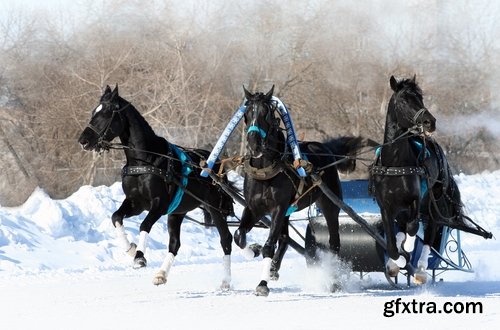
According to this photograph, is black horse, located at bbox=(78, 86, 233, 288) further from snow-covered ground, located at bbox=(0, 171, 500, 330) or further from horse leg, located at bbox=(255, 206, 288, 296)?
horse leg, located at bbox=(255, 206, 288, 296)

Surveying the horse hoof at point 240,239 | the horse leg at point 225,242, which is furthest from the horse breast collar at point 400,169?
the horse leg at point 225,242

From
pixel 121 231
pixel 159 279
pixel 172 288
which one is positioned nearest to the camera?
pixel 159 279

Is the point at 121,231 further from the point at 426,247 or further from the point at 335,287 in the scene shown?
the point at 426,247

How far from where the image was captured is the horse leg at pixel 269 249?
1081 cm

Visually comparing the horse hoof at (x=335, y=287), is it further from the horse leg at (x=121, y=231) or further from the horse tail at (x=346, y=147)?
the horse leg at (x=121, y=231)

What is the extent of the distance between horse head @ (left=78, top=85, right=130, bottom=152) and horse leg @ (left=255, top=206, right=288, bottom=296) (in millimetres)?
2407

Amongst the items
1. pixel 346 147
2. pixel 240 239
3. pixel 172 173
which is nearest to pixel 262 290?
pixel 240 239

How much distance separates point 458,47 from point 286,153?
24385mm

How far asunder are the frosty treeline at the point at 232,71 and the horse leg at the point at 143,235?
16731 millimetres

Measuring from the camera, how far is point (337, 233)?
12.7 metres

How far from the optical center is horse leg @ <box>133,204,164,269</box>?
11328mm

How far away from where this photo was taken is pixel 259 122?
10781mm

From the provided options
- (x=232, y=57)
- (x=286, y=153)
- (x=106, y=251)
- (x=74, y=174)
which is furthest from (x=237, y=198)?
(x=232, y=57)

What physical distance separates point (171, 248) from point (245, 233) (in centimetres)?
154
